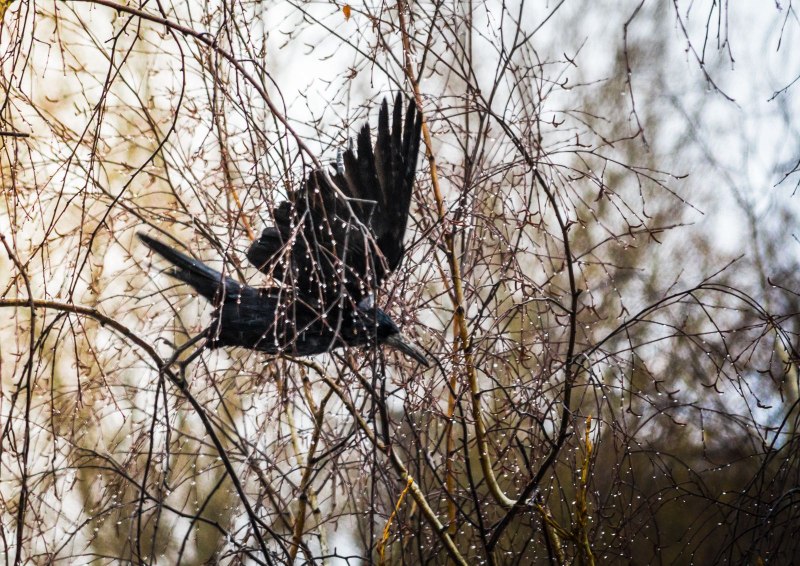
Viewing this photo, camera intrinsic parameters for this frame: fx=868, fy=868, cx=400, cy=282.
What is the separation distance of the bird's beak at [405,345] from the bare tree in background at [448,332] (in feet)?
0.17

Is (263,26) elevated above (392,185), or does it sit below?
above

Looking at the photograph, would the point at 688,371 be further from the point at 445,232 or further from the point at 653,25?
the point at 445,232

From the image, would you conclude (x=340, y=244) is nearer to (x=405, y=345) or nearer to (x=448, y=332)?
(x=405, y=345)

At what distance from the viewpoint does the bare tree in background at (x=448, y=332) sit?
5.27 ft

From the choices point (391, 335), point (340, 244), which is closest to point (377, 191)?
point (340, 244)

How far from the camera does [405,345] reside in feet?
5.50

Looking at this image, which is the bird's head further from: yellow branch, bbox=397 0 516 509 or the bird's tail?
the bird's tail

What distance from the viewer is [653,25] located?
4059 mm

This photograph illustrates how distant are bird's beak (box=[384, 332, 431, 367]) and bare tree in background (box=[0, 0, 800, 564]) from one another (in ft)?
0.17

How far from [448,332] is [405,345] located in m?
0.91

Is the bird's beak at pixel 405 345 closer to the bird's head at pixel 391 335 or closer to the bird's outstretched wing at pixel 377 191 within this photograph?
the bird's head at pixel 391 335

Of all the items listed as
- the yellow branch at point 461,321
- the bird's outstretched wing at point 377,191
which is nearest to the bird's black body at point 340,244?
the bird's outstretched wing at point 377,191

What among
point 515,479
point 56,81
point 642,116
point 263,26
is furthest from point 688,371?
point 56,81

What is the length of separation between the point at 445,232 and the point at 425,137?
0.28 m
